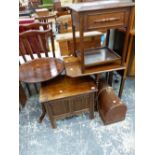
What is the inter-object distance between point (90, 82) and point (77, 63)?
0.25 meters

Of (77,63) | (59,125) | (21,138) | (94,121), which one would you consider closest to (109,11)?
(77,63)

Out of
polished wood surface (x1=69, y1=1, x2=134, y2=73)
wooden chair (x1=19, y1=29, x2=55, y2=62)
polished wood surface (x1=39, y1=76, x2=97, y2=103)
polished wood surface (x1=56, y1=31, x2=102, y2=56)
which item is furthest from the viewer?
polished wood surface (x1=56, y1=31, x2=102, y2=56)

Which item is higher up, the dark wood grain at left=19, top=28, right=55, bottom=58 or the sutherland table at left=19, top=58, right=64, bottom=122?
the dark wood grain at left=19, top=28, right=55, bottom=58

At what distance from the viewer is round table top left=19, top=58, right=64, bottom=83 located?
136cm

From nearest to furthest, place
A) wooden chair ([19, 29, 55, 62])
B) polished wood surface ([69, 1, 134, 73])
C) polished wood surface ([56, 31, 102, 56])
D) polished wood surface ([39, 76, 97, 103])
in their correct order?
polished wood surface ([69, 1, 134, 73]), polished wood surface ([39, 76, 97, 103]), wooden chair ([19, 29, 55, 62]), polished wood surface ([56, 31, 102, 56])

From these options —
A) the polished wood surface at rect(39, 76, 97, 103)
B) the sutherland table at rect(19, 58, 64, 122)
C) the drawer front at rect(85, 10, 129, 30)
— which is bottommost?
the polished wood surface at rect(39, 76, 97, 103)

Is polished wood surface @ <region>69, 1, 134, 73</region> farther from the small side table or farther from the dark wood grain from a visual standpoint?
the dark wood grain

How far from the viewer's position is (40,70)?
149 cm

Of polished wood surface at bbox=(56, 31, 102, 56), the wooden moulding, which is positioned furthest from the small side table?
polished wood surface at bbox=(56, 31, 102, 56)

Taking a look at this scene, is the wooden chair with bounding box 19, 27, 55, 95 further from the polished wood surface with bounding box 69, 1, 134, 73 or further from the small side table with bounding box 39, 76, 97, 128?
the polished wood surface with bounding box 69, 1, 134, 73

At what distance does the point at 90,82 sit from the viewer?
58.9 inches

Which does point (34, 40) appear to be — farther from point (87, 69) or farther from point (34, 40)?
point (87, 69)

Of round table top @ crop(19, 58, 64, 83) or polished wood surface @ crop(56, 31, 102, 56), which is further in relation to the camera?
polished wood surface @ crop(56, 31, 102, 56)
